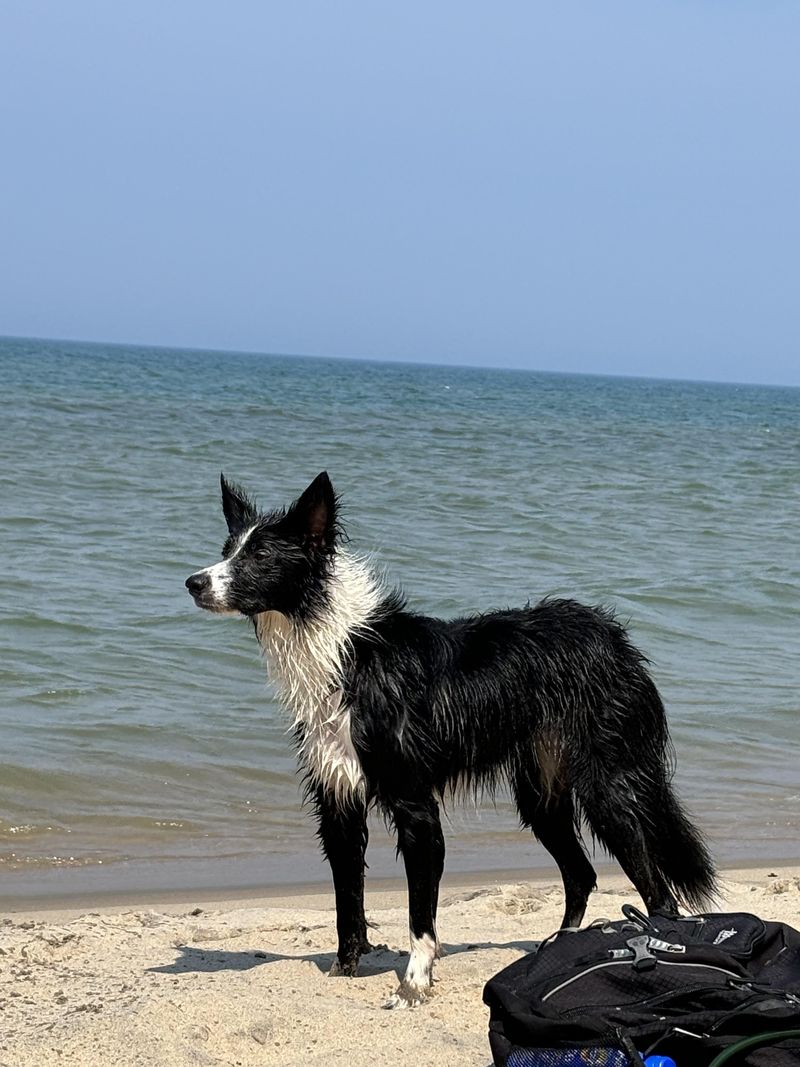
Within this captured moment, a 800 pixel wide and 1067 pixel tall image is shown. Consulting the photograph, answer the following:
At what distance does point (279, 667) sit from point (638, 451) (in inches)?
901

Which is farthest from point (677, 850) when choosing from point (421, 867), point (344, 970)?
point (344, 970)

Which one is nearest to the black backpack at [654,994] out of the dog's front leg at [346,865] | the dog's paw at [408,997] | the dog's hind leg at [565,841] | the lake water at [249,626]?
the dog's paw at [408,997]

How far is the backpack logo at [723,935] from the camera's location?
132 inches

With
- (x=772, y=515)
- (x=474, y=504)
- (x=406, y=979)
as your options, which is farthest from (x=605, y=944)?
(x=772, y=515)

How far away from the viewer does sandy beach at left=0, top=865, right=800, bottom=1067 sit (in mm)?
3770

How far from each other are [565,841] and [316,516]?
1.51 meters

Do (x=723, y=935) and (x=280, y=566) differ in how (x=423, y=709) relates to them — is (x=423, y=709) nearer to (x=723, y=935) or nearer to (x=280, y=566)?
(x=280, y=566)

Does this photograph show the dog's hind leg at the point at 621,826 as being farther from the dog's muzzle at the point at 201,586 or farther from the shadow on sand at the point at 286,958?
the dog's muzzle at the point at 201,586

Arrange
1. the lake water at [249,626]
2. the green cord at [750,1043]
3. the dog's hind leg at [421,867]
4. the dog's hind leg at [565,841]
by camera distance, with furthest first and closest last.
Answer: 1. the lake water at [249,626]
2. the dog's hind leg at [565,841]
3. the dog's hind leg at [421,867]
4. the green cord at [750,1043]

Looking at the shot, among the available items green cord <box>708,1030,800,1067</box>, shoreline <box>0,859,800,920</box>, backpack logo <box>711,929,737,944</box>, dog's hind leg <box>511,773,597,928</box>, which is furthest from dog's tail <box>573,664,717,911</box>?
green cord <box>708,1030,800,1067</box>

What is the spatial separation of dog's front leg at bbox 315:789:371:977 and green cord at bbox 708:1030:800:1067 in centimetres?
173

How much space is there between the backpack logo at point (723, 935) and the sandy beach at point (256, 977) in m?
0.75

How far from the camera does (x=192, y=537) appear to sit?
1284cm

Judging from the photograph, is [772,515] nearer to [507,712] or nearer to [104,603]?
[104,603]
